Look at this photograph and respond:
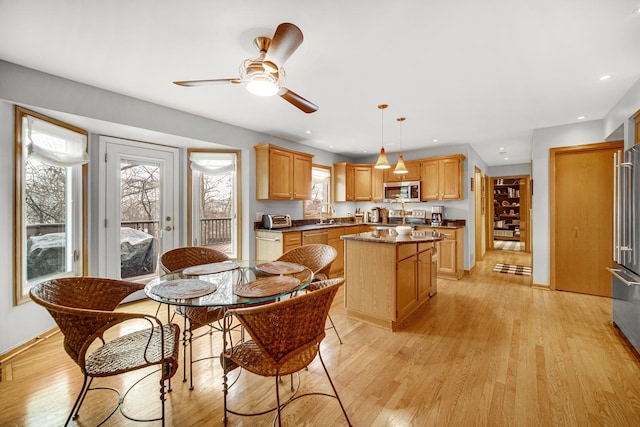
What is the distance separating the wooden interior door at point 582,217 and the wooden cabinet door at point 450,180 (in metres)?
1.31

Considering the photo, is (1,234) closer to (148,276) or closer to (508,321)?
(148,276)

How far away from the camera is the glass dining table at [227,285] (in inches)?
59.6

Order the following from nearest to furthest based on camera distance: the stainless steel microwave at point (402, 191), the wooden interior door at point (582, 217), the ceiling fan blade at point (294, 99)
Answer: the ceiling fan blade at point (294, 99) < the wooden interior door at point (582, 217) < the stainless steel microwave at point (402, 191)

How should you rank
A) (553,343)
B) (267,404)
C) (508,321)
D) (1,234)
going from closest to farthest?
(267,404) < (1,234) < (553,343) < (508,321)

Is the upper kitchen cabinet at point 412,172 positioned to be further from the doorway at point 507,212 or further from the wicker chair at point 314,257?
the doorway at point 507,212

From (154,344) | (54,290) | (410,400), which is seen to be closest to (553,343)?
(410,400)

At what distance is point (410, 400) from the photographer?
5.73 ft

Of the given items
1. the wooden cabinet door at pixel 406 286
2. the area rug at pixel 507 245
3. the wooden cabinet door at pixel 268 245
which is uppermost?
the wooden cabinet door at pixel 268 245

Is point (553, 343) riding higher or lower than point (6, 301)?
lower

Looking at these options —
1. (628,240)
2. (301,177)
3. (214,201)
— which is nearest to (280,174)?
(301,177)

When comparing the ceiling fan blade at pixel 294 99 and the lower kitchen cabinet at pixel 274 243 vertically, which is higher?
the ceiling fan blade at pixel 294 99

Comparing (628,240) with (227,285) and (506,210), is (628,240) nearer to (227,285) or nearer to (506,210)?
(227,285)

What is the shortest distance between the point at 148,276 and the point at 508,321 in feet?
14.9

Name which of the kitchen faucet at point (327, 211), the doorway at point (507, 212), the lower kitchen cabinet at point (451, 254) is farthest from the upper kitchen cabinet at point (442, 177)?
the doorway at point (507, 212)
